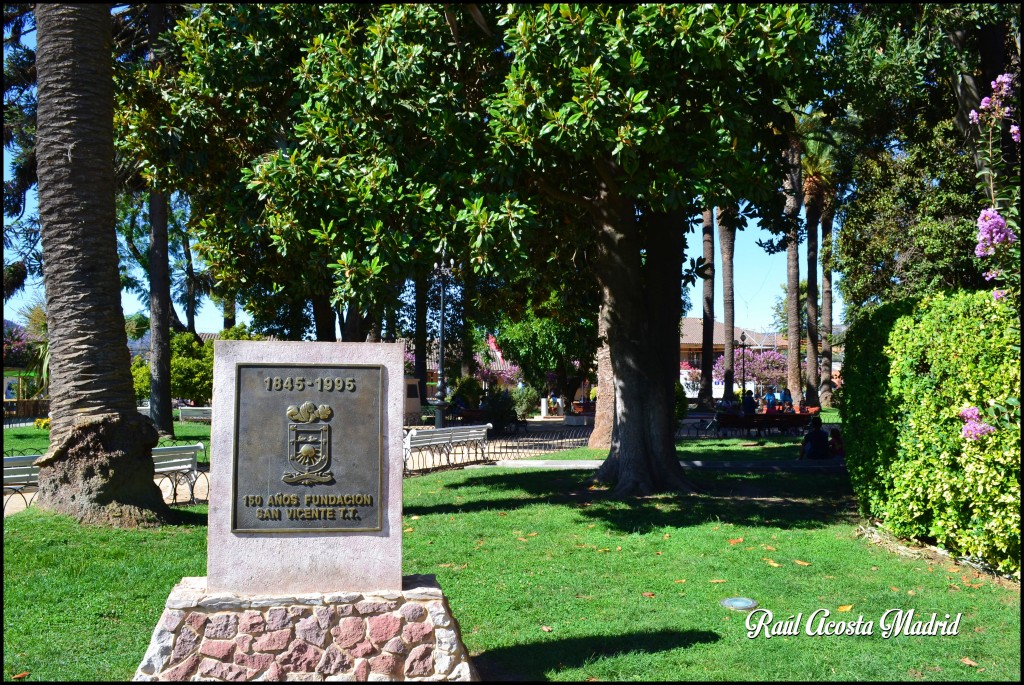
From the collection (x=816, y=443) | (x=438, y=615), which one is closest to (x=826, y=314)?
(x=816, y=443)

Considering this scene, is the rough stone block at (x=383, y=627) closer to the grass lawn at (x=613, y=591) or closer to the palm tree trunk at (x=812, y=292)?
the grass lawn at (x=613, y=591)

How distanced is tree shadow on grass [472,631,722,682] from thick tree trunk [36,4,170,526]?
234 inches

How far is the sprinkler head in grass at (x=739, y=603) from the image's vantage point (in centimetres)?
657

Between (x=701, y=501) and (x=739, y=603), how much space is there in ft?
17.1

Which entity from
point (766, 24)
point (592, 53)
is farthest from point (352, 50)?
point (766, 24)

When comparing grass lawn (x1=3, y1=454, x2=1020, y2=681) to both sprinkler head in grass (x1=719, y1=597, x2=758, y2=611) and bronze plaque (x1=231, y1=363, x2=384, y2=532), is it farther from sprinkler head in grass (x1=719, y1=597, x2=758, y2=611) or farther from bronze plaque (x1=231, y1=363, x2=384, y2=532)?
bronze plaque (x1=231, y1=363, x2=384, y2=532)

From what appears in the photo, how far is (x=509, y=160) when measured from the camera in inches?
390

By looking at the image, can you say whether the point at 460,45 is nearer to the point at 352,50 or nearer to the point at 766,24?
the point at 352,50

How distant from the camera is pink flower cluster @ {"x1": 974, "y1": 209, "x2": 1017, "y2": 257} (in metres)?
5.86

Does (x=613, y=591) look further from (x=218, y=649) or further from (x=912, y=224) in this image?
(x=912, y=224)

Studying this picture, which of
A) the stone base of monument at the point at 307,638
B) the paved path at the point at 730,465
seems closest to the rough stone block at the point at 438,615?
the stone base of monument at the point at 307,638

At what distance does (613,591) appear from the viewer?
7.24 meters

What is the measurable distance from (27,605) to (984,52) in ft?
46.2

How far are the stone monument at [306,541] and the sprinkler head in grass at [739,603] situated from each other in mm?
2630
